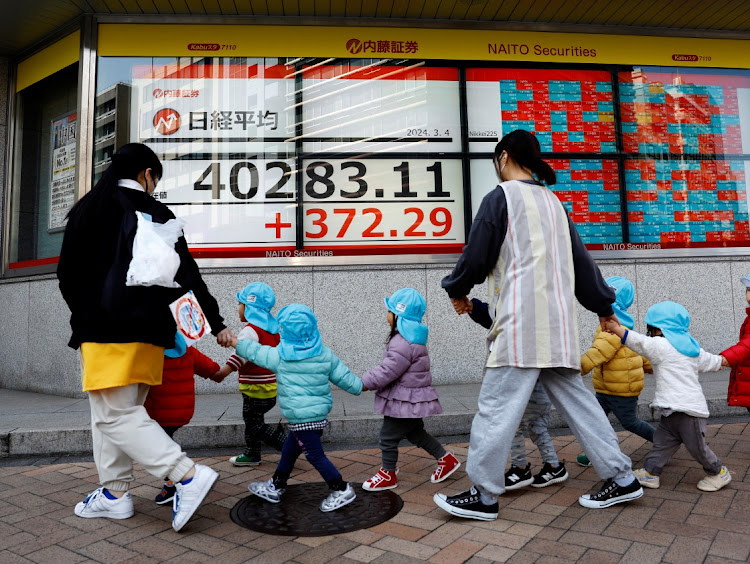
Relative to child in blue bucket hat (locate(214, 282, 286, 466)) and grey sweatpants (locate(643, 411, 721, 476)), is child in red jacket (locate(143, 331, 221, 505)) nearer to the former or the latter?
child in blue bucket hat (locate(214, 282, 286, 466))

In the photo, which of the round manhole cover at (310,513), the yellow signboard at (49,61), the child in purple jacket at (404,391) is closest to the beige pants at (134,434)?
the round manhole cover at (310,513)

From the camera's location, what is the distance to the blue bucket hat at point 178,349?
3.33m

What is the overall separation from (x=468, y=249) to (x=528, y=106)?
204 inches

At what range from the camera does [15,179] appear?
25.8 feet

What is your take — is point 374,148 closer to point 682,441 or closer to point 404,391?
point 404,391

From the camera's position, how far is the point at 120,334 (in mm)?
2861

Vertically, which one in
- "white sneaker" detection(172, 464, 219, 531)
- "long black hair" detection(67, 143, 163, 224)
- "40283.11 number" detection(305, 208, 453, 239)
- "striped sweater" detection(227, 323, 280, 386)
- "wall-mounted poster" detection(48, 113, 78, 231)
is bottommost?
"white sneaker" detection(172, 464, 219, 531)

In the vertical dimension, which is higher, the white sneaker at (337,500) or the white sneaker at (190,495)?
the white sneaker at (190,495)

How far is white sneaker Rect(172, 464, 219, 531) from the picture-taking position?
2799mm

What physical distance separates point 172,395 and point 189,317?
49cm

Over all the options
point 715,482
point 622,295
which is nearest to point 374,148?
point 622,295

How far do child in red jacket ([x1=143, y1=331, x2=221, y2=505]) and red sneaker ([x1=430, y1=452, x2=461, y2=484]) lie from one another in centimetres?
159

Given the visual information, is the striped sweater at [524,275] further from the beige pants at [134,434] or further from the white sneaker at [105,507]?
the white sneaker at [105,507]

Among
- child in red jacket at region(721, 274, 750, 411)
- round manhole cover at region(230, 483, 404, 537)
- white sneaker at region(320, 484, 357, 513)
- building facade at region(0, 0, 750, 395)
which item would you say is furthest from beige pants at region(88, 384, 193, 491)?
building facade at region(0, 0, 750, 395)
